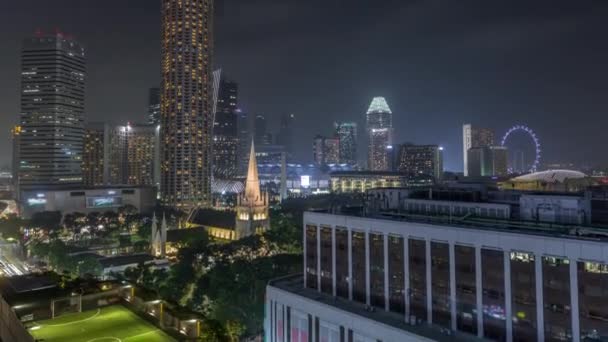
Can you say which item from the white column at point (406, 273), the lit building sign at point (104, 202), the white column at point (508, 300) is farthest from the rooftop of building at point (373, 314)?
the lit building sign at point (104, 202)

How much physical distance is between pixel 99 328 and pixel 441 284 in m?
27.8

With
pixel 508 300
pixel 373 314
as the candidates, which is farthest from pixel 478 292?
pixel 373 314

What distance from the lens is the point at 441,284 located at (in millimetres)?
33344

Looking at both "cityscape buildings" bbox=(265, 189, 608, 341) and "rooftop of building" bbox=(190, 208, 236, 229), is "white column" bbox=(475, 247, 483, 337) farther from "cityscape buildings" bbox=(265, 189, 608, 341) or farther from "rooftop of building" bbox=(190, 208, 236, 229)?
"rooftop of building" bbox=(190, 208, 236, 229)

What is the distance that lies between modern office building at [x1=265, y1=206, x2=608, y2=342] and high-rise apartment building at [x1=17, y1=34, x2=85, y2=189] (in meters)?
154

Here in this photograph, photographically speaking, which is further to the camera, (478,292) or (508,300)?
(478,292)

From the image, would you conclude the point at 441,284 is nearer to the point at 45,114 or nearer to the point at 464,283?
the point at 464,283

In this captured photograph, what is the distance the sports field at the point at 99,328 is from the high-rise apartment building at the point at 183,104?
432 feet

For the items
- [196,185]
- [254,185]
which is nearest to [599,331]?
[254,185]

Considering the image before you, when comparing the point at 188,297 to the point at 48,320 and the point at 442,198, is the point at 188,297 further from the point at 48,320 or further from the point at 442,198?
the point at 442,198

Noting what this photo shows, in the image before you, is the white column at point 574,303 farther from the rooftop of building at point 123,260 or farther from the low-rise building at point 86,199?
the low-rise building at point 86,199

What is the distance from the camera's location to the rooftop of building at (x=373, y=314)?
1234 inches

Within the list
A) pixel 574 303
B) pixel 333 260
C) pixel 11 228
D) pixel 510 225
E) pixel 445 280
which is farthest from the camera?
pixel 11 228

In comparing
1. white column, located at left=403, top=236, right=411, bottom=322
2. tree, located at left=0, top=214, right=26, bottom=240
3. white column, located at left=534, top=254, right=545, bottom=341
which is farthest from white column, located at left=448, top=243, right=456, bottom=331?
tree, located at left=0, top=214, right=26, bottom=240
